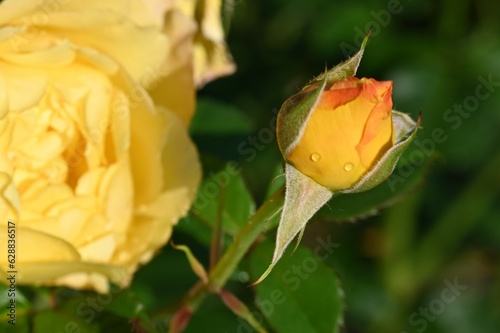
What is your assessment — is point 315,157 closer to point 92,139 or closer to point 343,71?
point 343,71

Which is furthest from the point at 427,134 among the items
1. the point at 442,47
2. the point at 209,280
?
the point at 209,280

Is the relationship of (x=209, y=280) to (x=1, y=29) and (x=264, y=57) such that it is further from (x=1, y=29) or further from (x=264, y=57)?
(x=264, y=57)

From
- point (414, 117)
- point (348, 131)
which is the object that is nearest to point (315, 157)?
point (348, 131)

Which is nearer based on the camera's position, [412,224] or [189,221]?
[189,221]

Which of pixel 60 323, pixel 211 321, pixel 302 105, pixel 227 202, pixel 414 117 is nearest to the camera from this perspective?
pixel 302 105

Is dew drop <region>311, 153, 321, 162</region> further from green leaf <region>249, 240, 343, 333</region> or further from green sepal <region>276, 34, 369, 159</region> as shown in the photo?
green leaf <region>249, 240, 343, 333</region>

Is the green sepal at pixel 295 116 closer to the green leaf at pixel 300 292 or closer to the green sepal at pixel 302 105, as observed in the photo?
the green sepal at pixel 302 105
